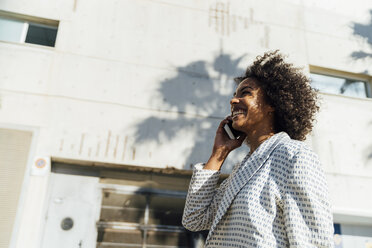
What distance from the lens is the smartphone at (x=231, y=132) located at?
196 centimetres

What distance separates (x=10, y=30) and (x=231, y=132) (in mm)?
4047

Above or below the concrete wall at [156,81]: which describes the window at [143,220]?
below

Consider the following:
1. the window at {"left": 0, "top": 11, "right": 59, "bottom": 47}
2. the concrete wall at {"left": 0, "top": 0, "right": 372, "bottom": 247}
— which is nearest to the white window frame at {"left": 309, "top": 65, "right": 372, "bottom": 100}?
the concrete wall at {"left": 0, "top": 0, "right": 372, "bottom": 247}

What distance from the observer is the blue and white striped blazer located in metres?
1.25

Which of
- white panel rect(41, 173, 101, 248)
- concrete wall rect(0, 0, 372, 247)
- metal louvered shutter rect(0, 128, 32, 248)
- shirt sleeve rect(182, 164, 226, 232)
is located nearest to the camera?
shirt sleeve rect(182, 164, 226, 232)

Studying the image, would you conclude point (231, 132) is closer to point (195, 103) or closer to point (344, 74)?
point (195, 103)

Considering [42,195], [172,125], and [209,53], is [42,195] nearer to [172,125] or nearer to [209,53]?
[172,125]

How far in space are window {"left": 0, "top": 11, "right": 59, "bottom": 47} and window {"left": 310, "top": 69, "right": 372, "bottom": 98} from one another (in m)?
4.29

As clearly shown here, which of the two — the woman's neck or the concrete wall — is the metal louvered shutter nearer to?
the concrete wall

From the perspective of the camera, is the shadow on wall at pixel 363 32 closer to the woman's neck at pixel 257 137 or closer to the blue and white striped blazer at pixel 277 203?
the woman's neck at pixel 257 137

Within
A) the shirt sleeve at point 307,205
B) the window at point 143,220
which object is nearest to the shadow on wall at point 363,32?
the window at point 143,220

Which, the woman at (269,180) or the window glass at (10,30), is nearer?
the woman at (269,180)

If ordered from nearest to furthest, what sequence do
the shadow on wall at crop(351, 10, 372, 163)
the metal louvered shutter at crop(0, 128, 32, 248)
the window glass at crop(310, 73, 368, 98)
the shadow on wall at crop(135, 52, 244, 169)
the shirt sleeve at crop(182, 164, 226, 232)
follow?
1. the shirt sleeve at crop(182, 164, 226, 232)
2. the metal louvered shutter at crop(0, 128, 32, 248)
3. the shadow on wall at crop(135, 52, 244, 169)
4. the window glass at crop(310, 73, 368, 98)
5. the shadow on wall at crop(351, 10, 372, 163)

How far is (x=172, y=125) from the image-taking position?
180 inches
